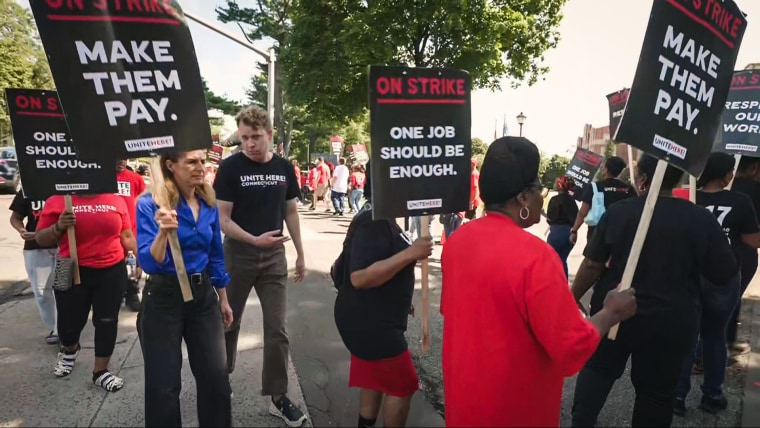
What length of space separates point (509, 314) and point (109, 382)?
132 inches

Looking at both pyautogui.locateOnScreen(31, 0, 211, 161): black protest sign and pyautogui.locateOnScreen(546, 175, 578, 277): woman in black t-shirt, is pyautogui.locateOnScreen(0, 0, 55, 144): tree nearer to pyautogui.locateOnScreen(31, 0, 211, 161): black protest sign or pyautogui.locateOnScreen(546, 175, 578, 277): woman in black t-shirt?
pyautogui.locateOnScreen(546, 175, 578, 277): woman in black t-shirt

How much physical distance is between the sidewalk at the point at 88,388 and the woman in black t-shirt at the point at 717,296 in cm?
298

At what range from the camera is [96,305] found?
12.2 feet

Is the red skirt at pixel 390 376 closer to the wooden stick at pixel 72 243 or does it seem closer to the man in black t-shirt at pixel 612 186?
the wooden stick at pixel 72 243

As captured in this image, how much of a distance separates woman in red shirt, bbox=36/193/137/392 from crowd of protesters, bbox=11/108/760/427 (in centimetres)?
1

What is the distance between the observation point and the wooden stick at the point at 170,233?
7.70 feet

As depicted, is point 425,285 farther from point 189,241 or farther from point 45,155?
point 45,155

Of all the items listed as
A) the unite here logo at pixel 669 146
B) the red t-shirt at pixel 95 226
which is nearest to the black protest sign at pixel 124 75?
the red t-shirt at pixel 95 226

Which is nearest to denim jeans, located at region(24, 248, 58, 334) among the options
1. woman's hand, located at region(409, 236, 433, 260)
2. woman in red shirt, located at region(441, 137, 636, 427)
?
woman's hand, located at region(409, 236, 433, 260)

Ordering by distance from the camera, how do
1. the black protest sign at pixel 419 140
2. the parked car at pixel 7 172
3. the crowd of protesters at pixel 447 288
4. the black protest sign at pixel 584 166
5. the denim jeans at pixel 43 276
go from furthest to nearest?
the parked car at pixel 7 172
the black protest sign at pixel 584 166
the denim jeans at pixel 43 276
the black protest sign at pixel 419 140
the crowd of protesters at pixel 447 288

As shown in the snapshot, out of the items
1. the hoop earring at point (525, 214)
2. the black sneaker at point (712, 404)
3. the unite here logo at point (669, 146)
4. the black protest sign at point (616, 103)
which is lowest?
the black sneaker at point (712, 404)

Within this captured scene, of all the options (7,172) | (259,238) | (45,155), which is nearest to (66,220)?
(45,155)

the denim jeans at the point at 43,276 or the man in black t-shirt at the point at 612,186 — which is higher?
the man in black t-shirt at the point at 612,186

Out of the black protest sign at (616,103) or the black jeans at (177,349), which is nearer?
the black jeans at (177,349)
